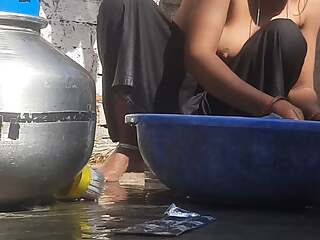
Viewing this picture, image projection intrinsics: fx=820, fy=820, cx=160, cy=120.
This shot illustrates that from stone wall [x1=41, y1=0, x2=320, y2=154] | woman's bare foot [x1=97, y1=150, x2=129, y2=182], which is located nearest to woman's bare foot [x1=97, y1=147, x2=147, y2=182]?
woman's bare foot [x1=97, y1=150, x2=129, y2=182]

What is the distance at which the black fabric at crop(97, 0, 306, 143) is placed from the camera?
198 centimetres

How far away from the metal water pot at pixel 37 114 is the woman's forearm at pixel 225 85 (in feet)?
1.33

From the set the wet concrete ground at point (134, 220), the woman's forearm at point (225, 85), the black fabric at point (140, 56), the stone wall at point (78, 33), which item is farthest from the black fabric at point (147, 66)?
the stone wall at point (78, 33)

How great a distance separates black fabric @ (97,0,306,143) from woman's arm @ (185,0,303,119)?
10 centimetres

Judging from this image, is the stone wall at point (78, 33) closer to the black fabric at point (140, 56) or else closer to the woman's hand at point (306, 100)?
the black fabric at point (140, 56)

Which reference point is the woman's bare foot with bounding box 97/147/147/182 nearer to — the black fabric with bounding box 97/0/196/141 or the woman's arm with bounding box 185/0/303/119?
the black fabric with bounding box 97/0/196/141

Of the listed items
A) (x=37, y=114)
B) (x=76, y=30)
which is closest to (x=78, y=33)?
(x=76, y=30)

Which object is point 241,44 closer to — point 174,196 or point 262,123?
point 174,196

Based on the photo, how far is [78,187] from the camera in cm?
158

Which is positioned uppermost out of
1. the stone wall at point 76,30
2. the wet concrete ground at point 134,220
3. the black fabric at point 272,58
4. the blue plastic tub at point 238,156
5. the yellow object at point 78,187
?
the stone wall at point 76,30

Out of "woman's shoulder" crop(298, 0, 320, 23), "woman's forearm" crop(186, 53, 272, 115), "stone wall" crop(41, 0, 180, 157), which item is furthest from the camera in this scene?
"stone wall" crop(41, 0, 180, 157)

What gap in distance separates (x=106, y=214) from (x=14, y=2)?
39 cm

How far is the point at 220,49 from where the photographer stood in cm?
196

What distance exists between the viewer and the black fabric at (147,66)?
198 cm
